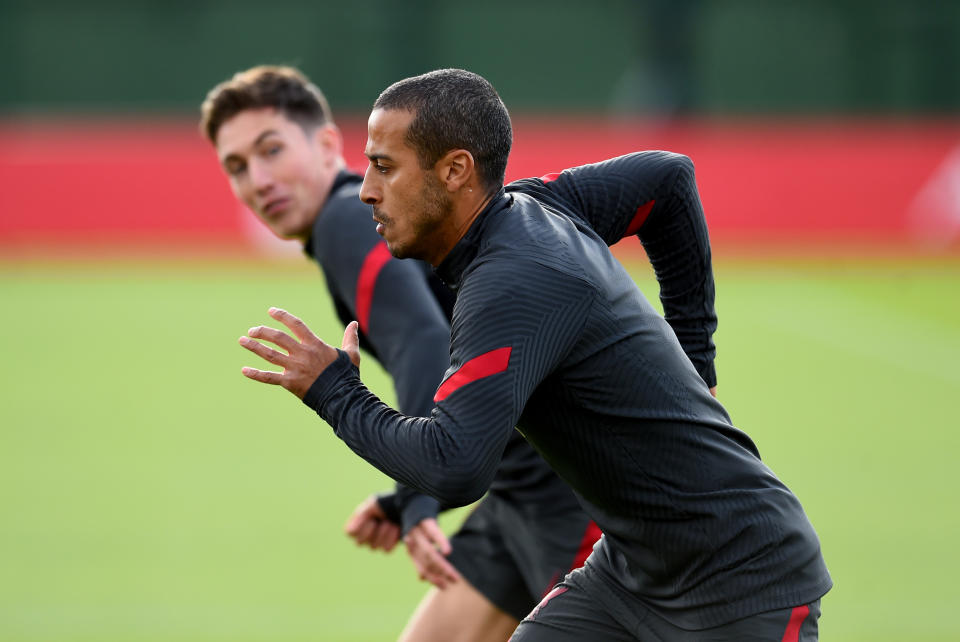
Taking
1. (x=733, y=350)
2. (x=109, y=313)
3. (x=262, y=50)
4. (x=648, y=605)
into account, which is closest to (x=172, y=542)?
(x=648, y=605)

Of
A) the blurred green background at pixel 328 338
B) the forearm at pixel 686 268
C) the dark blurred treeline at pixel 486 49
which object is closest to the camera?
the forearm at pixel 686 268

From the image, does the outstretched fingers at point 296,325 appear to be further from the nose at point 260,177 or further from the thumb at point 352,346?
the nose at point 260,177

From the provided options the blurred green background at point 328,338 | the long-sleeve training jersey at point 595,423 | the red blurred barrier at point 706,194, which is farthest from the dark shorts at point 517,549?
the red blurred barrier at point 706,194

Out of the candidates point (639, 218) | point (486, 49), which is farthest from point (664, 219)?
point (486, 49)

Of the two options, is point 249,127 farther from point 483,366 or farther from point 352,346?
point 483,366

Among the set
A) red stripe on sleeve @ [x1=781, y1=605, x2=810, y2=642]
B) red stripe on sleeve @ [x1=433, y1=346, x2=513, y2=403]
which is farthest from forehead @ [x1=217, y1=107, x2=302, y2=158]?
red stripe on sleeve @ [x1=781, y1=605, x2=810, y2=642]

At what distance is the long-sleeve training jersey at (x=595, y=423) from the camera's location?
2852 mm

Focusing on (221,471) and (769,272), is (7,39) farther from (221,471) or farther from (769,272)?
(221,471)

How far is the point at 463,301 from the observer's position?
2.92m

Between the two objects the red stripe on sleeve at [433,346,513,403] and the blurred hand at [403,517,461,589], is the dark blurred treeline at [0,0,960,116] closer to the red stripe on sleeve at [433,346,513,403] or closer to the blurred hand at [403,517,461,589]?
the blurred hand at [403,517,461,589]

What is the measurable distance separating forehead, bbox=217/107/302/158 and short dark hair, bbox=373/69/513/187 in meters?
1.73

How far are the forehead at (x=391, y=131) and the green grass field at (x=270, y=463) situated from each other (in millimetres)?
3691

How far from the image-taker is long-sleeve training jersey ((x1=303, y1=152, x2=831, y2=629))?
9.36ft

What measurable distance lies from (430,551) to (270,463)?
587 cm
